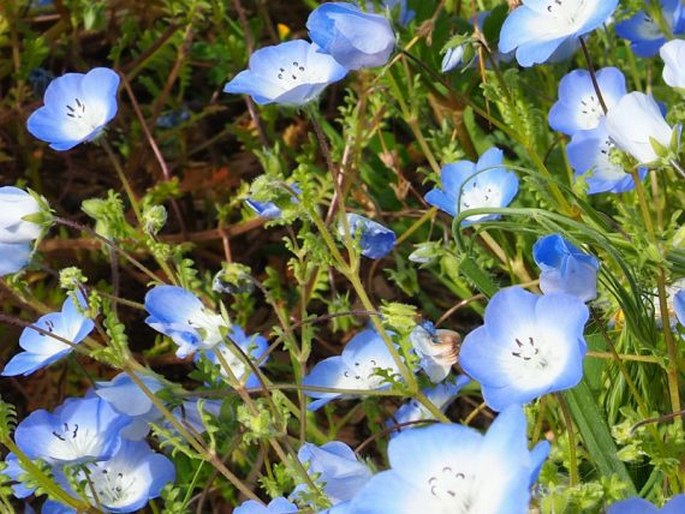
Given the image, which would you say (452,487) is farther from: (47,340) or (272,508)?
(47,340)

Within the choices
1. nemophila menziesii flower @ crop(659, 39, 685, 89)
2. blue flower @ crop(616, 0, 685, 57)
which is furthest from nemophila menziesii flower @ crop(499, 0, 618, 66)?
blue flower @ crop(616, 0, 685, 57)

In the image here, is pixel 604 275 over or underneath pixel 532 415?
over

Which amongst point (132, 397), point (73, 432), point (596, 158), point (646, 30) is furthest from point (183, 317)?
point (646, 30)

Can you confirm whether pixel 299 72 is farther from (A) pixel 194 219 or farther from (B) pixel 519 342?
(A) pixel 194 219

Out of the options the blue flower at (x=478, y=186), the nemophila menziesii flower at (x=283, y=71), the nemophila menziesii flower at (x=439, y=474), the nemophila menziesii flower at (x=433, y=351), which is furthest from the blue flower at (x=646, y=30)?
the nemophila menziesii flower at (x=439, y=474)

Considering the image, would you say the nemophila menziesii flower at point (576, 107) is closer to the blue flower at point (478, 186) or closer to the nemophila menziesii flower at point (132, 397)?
the blue flower at point (478, 186)

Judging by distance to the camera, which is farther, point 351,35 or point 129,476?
point 129,476

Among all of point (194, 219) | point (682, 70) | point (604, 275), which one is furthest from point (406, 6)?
point (604, 275)
